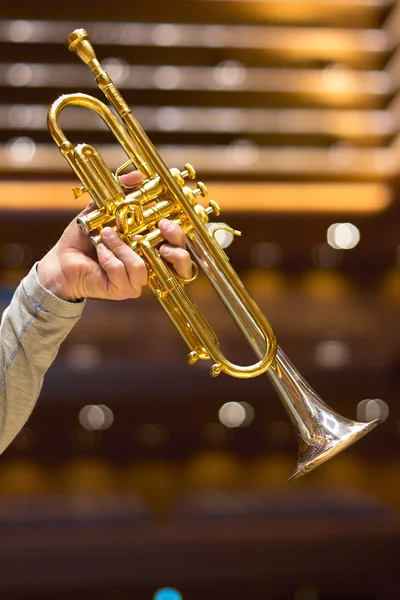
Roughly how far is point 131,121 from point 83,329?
2.86 m

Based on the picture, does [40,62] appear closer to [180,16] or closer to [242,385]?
[180,16]

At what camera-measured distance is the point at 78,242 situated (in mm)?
1185

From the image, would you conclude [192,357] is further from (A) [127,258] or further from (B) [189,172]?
(B) [189,172]

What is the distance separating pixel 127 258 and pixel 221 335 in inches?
116

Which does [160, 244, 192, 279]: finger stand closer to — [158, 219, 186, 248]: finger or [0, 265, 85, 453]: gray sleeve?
[158, 219, 186, 248]: finger

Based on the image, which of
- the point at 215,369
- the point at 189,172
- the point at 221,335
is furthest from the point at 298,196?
the point at 215,369

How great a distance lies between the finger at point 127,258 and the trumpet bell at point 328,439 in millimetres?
377

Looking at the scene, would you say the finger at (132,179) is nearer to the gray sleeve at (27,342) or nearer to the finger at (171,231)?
the finger at (171,231)

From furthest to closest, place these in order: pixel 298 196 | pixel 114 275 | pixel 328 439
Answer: pixel 298 196 < pixel 328 439 < pixel 114 275

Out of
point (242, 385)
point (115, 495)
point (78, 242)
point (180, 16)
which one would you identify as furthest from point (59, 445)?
point (78, 242)

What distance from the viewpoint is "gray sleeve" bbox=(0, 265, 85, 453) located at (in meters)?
1.18

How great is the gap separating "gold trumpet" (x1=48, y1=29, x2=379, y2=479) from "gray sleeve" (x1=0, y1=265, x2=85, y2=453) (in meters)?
0.13

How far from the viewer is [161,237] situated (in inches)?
45.8

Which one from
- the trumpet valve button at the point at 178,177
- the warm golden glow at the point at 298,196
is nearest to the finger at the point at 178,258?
the trumpet valve button at the point at 178,177
